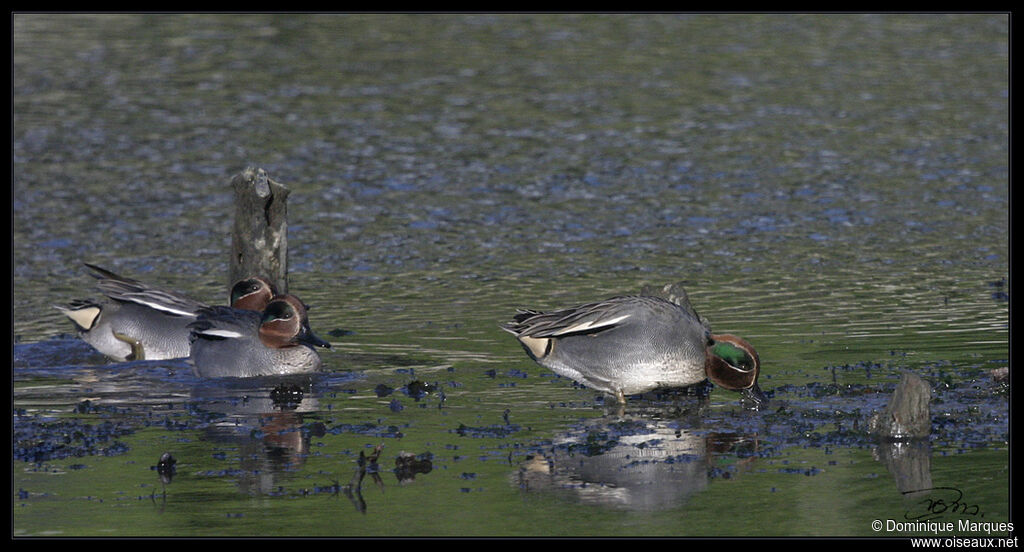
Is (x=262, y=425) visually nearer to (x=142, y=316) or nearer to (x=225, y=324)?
(x=225, y=324)

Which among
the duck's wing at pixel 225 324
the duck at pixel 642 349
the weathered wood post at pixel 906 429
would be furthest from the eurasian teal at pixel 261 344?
the weathered wood post at pixel 906 429

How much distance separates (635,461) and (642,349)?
1.76 meters

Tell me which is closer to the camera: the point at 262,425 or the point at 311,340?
the point at 262,425

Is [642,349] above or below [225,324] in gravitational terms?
below

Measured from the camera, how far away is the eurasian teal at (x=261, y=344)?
12289 millimetres

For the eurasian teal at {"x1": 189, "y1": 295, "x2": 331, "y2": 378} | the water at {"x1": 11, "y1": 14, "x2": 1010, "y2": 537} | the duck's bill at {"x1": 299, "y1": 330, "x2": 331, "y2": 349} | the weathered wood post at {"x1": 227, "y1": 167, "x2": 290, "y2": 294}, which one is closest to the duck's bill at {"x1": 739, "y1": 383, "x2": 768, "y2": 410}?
the water at {"x1": 11, "y1": 14, "x2": 1010, "y2": 537}

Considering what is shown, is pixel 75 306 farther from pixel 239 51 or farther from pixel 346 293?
pixel 239 51

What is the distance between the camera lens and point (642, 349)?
1105 cm

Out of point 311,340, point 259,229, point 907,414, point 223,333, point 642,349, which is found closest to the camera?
point 907,414

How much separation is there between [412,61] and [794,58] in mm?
7412

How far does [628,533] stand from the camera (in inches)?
315
